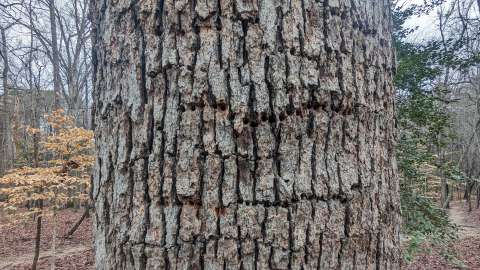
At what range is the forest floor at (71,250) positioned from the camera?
10.1 meters

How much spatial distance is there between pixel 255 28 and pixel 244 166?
34 cm

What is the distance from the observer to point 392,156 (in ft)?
3.70

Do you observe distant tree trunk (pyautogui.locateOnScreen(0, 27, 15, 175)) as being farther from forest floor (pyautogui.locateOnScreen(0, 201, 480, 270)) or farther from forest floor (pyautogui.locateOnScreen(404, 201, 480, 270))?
forest floor (pyautogui.locateOnScreen(404, 201, 480, 270))

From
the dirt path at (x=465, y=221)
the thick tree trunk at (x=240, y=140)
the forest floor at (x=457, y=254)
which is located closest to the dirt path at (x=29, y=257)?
the forest floor at (x=457, y=254)

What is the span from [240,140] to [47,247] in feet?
45.1

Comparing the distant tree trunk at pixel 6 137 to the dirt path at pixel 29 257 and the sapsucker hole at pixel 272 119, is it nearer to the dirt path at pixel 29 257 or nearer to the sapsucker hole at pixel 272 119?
the dirt path at pixel 29 257

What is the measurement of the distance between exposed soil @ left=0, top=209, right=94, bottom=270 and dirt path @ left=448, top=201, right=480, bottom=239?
39.9 feet

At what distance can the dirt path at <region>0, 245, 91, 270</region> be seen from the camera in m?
10.8

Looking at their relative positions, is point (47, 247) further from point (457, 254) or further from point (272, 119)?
point (272, 119)

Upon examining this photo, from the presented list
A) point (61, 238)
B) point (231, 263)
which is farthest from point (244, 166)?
point (61, 238)

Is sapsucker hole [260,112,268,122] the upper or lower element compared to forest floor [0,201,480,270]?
upper

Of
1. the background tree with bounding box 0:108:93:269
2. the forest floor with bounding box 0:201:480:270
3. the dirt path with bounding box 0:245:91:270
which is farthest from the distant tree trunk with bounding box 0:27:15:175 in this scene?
the background tree with bounding box 0:108:93:269

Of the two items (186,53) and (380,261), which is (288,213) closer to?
(380,261)

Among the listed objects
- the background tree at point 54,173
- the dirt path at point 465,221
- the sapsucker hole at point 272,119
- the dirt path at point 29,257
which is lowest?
the dirt path at point 465,221
